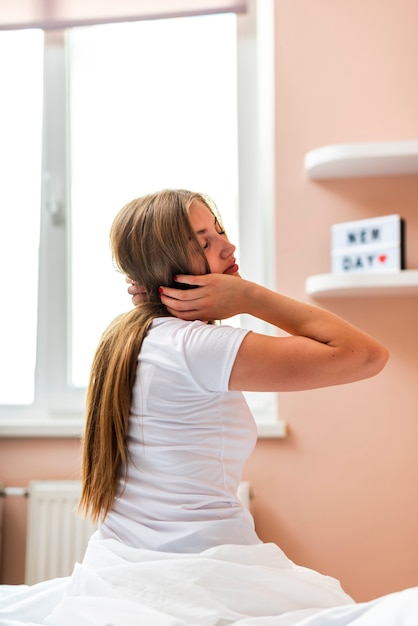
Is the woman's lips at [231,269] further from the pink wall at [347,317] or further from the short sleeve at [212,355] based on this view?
the pink wall at [347,317]

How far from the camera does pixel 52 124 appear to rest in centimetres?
264

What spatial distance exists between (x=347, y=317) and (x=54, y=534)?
1.09m

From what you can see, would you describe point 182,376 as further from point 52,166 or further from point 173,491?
point 52,166

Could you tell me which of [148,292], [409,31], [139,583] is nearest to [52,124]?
[409,31]

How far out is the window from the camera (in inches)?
102

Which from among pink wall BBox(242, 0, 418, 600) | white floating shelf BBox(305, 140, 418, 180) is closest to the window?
pink wall BBox(242, 0, 418, 600)

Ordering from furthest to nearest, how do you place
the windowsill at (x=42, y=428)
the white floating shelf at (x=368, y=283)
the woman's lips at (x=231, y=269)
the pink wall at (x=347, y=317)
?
the windowsill at (x=42, y=428)
the pink wall at (x=347, y=317)
the white floating shelf at (x=368, y=283)
the woman's lips at (x=231, y=269)

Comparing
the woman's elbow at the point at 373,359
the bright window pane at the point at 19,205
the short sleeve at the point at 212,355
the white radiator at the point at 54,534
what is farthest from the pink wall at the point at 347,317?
the short sleeve at the point at 212,355

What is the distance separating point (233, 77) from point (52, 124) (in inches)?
24.5

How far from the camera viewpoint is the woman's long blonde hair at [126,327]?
4.24 ft

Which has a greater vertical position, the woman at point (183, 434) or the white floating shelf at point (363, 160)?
the white floating shelf at point (363, 160)

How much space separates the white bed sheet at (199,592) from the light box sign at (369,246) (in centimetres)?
115

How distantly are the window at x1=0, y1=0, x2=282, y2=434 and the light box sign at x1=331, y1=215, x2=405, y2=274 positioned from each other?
0.39m

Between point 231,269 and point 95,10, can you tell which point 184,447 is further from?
point 95,10
